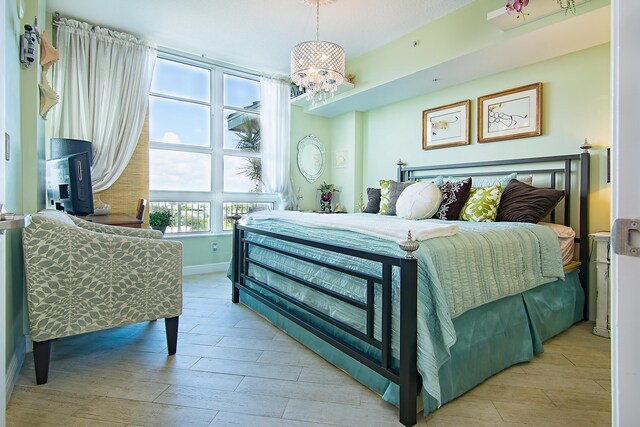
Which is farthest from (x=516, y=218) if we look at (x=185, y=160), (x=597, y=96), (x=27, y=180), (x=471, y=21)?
(x=185, y=160)

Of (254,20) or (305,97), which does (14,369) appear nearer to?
(254,20)

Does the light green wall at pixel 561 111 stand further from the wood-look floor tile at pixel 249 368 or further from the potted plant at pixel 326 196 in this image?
the wood-look floor tile at pixel 249 368

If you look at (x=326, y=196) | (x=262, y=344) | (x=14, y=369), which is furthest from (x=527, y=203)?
(x=14, y=369)

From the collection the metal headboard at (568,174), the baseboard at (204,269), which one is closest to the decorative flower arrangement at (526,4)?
the metal headboard at (568,174)

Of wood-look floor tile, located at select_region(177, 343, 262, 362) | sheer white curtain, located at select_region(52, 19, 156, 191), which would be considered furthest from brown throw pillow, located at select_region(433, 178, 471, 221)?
sheer white curtain, located at select_region(52, 19, 156, 191)

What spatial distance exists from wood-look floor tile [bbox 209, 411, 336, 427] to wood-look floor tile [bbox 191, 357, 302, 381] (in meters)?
0.34

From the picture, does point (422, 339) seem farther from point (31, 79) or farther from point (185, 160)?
point (185, 160)

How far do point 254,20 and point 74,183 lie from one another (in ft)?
7.34

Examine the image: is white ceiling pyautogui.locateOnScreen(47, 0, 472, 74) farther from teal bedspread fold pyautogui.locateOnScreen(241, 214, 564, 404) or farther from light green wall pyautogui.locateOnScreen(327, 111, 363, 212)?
teal bedspread fold pyautogui.locateOnScreen(241, 214, 564, 404)

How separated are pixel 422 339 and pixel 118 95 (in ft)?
12.5

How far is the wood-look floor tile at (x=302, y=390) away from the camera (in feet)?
5.27

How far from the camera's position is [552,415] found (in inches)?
58.5

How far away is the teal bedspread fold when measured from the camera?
1.42 metres

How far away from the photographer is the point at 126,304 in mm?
1876
